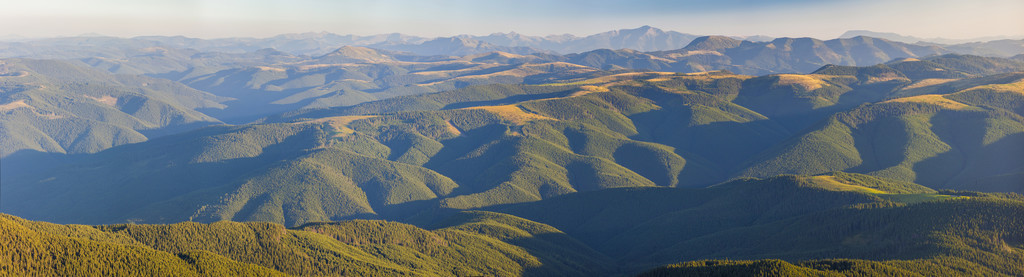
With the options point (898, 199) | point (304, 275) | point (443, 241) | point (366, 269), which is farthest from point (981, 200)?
point (304, 275)

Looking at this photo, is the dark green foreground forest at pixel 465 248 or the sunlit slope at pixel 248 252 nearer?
the sunlit slope at pixel 248 252

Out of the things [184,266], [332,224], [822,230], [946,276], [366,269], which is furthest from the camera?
[332,224]

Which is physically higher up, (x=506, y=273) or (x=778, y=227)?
(x=778, y=227)

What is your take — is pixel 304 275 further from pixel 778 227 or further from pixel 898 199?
pixel 898 199

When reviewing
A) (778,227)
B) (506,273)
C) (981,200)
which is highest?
(981,200)

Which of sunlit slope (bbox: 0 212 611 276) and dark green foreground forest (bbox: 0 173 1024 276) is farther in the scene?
dark green foreground forest (bbox: 0 173 1024 276)

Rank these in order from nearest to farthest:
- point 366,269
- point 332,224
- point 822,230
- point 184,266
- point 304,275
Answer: point 184,266 → point 304,275 → point 366,269 → point 822,230 → point 332,224

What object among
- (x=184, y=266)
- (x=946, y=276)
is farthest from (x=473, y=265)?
(x=946, y=276)

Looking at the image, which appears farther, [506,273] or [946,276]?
[506,273]

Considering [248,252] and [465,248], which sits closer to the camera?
[248,252]

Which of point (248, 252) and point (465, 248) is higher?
point (248, 252)
